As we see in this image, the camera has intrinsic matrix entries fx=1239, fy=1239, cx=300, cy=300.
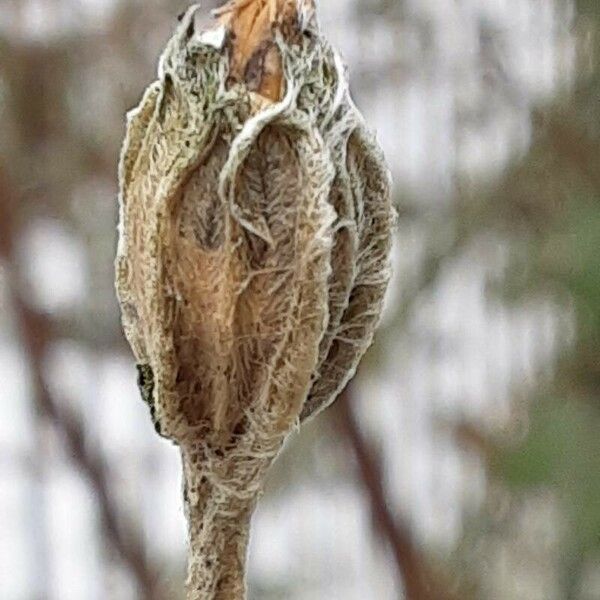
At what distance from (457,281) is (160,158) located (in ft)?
2.74

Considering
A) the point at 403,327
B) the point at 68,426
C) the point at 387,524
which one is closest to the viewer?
the point at 68,426

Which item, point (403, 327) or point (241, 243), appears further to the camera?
point (403, 327)

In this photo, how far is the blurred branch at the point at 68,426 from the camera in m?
0.97

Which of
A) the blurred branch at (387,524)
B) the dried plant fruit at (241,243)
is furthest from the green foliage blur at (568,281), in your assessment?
the dried plant fruit at (241,243)

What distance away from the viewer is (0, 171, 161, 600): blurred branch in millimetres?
975

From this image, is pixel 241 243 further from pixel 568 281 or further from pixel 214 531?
pixel 568 281

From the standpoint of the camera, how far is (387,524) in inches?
42.9

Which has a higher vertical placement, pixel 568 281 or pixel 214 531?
pixel 214 531

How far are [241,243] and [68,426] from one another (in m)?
0.59

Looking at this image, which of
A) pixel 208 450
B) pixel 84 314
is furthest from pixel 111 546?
pixel 208 450

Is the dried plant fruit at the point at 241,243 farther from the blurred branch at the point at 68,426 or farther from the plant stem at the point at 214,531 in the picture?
the blurred branch at the point at 68,426

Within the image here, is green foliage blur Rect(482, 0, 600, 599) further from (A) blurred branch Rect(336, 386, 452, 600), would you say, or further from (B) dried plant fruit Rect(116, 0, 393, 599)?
(B) dried plant fruit Rect(116, 0, 393, 599)

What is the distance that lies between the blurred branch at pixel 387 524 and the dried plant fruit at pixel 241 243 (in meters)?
0.57

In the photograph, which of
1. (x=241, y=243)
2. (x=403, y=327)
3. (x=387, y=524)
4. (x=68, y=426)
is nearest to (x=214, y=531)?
(x=241, y=243)
